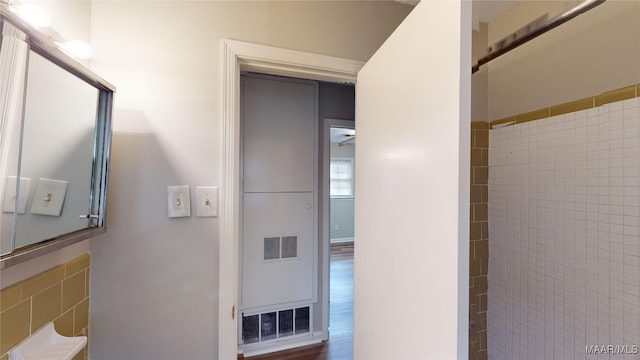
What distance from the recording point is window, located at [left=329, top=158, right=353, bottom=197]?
6.50m

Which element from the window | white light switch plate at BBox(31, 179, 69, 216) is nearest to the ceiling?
white light switch plate at BBox(31, 179, 69, 216)

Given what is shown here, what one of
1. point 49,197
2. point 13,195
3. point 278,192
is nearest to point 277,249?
point 278,192

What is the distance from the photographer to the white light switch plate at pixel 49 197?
70cm

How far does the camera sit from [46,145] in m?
0.72

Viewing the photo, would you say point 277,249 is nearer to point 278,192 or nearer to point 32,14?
point 278,192

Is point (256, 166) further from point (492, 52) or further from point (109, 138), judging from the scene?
point (492, 52)

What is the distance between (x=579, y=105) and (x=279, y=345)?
2.55 m

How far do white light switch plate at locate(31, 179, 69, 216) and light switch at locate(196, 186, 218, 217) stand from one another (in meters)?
0.39

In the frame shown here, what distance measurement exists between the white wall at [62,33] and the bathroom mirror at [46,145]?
0.09 metres

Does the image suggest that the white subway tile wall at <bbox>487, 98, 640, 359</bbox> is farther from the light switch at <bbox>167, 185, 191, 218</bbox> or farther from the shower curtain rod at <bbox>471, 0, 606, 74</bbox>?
the light switch at <bbox>167, 185, 191, 218</bbox>

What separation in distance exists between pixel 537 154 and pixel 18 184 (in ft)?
6.13

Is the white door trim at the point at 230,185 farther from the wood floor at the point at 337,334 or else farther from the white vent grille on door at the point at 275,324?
the wood floor at the point at 337,334

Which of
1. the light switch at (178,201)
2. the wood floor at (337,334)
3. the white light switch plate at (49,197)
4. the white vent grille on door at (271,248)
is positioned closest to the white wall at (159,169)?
the light switch at (178,201)

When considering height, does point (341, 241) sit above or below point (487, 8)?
below
